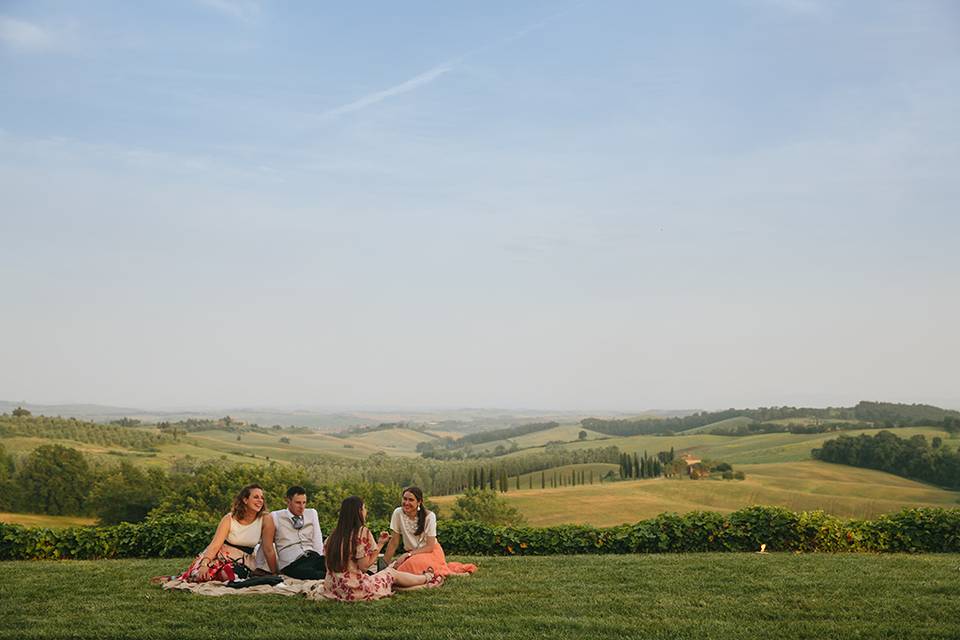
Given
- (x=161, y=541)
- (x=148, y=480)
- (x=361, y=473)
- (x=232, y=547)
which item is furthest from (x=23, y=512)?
(x=232, y=547)

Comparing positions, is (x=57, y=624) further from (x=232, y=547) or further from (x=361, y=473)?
(x=361, y=473)

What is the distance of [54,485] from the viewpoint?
70.4m

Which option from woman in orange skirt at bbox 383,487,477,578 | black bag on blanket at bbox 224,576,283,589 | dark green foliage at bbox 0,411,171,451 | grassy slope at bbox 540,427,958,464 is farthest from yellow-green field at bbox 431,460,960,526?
black bag on blanket at bbox 224,576,283,589

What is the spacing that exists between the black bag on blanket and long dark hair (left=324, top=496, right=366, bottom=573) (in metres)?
1.00

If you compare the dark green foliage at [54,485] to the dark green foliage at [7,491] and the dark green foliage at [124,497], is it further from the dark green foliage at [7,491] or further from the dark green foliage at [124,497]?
the dark green foliage at [124,497]

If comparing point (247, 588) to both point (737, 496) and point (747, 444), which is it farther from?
point (747, 444)

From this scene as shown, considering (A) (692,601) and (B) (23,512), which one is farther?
(B) (23,512)

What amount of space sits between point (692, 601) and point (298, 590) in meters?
5.15

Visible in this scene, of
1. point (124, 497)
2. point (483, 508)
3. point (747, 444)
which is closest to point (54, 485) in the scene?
point (124, 497)

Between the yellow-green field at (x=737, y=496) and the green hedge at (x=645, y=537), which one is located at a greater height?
the green hedge at (x=645, y=537)

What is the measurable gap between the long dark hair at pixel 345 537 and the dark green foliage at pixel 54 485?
69.2 meters

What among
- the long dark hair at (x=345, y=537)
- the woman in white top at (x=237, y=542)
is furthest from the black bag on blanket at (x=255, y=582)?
the long dark hair at (x=345, y=537)

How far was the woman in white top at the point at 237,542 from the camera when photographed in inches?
416

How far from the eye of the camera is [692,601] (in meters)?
9.73
